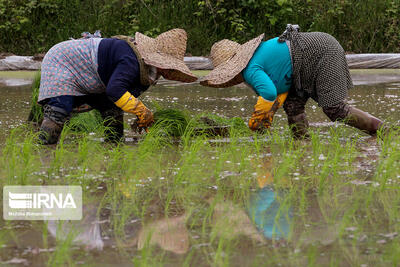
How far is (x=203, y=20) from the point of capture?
371 inches

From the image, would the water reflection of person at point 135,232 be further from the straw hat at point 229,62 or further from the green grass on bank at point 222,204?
the straw hat at point 229,62

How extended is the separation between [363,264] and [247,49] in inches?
98.3

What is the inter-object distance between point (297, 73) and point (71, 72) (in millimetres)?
1489

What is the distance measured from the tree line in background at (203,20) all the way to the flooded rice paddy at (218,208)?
512 cm

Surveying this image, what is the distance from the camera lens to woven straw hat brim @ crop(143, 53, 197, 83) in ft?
13.8

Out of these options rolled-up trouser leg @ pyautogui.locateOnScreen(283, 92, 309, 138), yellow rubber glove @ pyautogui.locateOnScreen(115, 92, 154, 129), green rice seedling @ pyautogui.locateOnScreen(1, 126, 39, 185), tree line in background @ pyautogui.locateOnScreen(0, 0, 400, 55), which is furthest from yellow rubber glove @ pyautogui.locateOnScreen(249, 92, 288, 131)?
tree line in background @ pyautogui.locateOnScreen(0, 0, 400, 55)

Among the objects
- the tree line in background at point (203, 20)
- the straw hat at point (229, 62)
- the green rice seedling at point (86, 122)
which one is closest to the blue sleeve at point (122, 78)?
the straw hat at point (229, 62)

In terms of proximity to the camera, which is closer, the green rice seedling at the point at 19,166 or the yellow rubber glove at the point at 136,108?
the green rice seedling at the point at 19,166

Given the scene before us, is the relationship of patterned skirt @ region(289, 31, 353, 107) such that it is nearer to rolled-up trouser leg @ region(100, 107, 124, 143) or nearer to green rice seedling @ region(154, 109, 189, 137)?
green rice seedling @ region(154, 109, 189, 137)

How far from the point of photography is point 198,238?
93.3 inches

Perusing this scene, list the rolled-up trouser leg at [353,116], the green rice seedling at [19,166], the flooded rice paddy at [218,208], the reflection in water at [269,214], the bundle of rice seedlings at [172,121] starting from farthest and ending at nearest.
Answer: the bundle of rice seedlings at [172,121] < the rolled-up trouser leg at [353,116] < the green rice seedling at [19,166] < the reflection in water at [269,214] < the flooded rice paddy at [218,208]

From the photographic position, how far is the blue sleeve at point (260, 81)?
4.11m

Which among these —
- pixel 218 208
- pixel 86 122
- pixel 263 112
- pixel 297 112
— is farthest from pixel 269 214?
pixel 86 122

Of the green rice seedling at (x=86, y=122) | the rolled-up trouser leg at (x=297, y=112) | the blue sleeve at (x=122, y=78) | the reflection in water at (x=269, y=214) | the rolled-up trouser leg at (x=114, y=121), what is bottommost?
the green rice seedling at (x=86, y=122)
